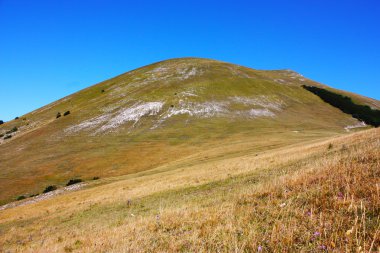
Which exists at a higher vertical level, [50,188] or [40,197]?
[50,188]

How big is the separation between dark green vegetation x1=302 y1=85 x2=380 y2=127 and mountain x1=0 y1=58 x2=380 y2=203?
3560 millimetres

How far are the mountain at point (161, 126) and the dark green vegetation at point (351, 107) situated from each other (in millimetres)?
3560

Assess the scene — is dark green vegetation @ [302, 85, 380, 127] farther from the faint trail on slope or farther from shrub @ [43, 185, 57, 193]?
shrub @ [43, 185, 57, 193]

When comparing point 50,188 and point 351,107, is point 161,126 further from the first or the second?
point 351,107

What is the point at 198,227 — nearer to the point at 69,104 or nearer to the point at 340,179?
the point at 340,179

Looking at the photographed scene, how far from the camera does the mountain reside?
6162cm

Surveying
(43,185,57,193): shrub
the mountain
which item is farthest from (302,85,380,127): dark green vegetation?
(43,185,57,193): shrub

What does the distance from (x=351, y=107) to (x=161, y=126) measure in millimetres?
83783

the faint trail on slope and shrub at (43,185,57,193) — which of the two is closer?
the faint trail on slope

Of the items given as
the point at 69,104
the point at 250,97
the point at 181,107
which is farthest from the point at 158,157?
the point at 69,104

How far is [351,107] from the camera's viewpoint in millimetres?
113750

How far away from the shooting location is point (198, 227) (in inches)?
332

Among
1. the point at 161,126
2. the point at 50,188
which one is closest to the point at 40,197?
the point at 50,188

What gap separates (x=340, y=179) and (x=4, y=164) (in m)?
83.9
